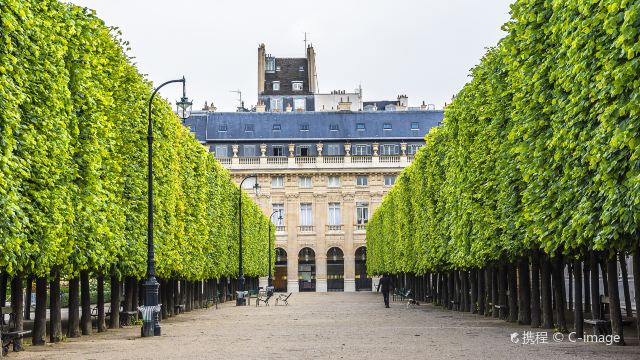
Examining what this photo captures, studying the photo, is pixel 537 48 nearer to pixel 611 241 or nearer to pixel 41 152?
pixel 611 241

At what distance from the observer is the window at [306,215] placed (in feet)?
380

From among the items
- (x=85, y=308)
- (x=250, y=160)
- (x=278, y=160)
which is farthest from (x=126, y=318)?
(x=278, y=160)

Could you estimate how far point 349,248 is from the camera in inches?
4520

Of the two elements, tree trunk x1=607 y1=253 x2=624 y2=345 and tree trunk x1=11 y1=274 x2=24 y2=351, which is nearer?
tree trunk x1=607 y1=253 x2=624 y2=345

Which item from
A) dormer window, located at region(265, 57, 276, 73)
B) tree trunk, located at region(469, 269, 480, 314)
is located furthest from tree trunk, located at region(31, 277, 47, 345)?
dormer window, located at region(265, 57, 276, 73)

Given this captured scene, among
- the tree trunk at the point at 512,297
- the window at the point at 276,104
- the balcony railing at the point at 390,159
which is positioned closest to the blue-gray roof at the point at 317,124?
the balcony railing at the point at 390,159

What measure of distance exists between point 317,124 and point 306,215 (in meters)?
10.7

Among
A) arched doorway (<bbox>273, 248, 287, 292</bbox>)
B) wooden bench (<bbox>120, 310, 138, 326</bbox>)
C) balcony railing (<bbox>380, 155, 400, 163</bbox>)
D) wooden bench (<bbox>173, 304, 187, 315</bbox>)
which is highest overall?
balcony railing (<bbox>380, 155, 400, 163</bbox>)

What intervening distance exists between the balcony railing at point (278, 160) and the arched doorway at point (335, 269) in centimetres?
1154

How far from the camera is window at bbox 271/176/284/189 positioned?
376ft

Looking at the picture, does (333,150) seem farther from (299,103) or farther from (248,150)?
(299,103)

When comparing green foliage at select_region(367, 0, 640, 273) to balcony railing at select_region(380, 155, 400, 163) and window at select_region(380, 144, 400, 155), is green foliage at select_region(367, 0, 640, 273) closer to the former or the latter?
balcony railing at select_region(380, 155, 400, 163)

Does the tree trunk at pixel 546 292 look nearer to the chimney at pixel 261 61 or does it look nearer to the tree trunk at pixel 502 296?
the tree trunk at pixel 502 296

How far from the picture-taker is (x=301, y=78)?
13338cm
